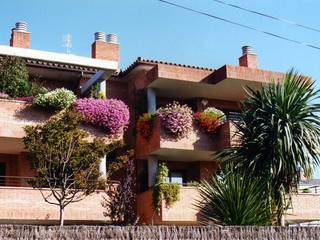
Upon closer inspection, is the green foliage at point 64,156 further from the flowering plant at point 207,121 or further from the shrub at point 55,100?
the flowering plant at point 207,121

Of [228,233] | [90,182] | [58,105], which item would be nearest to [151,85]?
[58,105]

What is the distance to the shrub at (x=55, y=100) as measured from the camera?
20.9m

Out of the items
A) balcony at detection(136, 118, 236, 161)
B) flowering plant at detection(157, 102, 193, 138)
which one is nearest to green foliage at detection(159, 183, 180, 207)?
balcony at detection(136, 118, 236, 161)

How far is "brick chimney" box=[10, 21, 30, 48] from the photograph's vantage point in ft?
84.3

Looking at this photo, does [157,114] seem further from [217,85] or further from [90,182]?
A: [90,182]

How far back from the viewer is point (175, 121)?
71.8 feet

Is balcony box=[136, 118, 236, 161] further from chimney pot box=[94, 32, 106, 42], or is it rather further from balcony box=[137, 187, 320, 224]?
chimney pot box=[94, 32, 106, 42]

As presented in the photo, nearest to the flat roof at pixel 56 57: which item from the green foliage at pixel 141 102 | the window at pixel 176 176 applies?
the green foliage at pixel 141 102

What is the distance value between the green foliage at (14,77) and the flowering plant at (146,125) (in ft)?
14.4

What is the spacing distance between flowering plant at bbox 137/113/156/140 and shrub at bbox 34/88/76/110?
298 centimetres

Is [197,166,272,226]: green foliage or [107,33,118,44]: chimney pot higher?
[107,33,118,44]: chimney pot

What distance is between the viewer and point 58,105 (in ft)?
69.5

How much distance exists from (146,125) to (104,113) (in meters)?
1.99

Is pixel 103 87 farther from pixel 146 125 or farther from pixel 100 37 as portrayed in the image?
pixel 100 37
